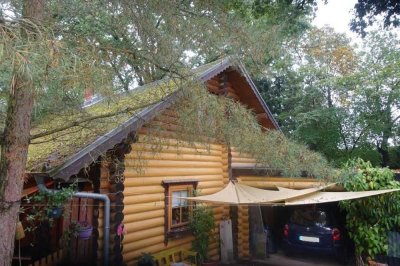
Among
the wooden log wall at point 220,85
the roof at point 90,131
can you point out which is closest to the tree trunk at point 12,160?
the roof at point 90,131

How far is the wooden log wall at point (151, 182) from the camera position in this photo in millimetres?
6887

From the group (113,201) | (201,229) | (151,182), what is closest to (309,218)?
(201,229)

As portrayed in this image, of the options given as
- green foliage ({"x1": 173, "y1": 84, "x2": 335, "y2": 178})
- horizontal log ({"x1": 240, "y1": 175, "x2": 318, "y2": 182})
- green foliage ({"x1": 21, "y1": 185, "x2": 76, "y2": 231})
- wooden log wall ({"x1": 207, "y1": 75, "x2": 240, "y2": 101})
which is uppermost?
wooden log wall ({"x1": 207, "y1": 75, "x2": 240, "y2": 101})

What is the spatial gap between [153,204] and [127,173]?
1.02m

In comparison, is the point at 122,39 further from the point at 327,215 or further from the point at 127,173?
the point at 327,215

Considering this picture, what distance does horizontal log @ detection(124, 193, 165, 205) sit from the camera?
22.8ft

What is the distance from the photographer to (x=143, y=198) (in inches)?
288

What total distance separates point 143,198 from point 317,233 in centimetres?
487

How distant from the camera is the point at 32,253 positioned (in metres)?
6.89

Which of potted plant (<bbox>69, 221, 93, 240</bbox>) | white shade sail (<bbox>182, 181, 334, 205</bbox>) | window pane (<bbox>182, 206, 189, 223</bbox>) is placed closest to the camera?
potted plant (<bbox>69, 221, 93, 240</bbox>)

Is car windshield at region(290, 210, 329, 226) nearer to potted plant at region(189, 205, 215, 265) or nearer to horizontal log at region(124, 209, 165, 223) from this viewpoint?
potted plant at region(189, 205, 215, 265)

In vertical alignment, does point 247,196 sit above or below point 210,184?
below

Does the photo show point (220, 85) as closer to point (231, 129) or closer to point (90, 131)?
point (231, 129)

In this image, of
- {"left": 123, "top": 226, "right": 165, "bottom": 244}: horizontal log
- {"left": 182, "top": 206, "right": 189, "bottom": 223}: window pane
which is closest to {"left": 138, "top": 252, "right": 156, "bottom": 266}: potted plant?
{"left": 123, "top": 226, "right": 165, "bottom": 244}: horizontal log
